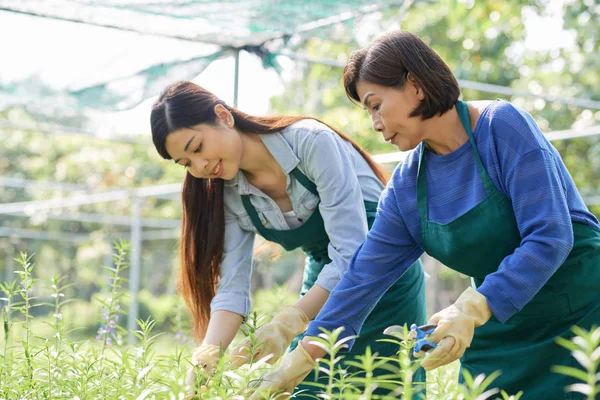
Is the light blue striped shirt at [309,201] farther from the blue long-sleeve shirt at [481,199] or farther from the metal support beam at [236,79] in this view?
the metal support beam at [236,79]

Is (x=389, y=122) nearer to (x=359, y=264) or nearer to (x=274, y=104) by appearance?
(x=359, y=264)

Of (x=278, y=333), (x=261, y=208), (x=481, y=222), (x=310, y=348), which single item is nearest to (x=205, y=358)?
(x=278, y=333)

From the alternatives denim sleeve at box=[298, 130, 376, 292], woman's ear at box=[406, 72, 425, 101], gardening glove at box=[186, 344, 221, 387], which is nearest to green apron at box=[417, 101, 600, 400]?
woman's ear at box=[406, 72, 425, 101]

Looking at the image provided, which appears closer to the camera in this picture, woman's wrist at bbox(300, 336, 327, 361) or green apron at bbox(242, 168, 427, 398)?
woman's wrist at bbox(300, 336, 327, 361)

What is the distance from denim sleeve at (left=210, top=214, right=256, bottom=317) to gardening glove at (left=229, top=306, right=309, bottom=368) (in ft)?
0.79

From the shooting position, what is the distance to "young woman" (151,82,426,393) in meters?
2.25

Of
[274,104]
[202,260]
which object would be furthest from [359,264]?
[274,104]

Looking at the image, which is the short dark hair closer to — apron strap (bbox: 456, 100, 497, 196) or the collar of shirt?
apron strap (bbox: 456, 100, 497, 196)

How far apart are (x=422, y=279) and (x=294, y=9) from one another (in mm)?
2363

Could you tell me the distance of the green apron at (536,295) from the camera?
1777mm

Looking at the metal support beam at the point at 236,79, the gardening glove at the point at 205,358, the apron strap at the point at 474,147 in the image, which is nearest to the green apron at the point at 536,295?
the apron strap at the point at 474,147

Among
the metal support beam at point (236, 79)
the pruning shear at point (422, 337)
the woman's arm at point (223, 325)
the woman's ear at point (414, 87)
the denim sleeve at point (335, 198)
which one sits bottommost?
the woman's arm at point (223, 325)

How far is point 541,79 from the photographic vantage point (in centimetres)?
1091

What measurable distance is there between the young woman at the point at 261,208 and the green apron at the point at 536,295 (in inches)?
17.1
